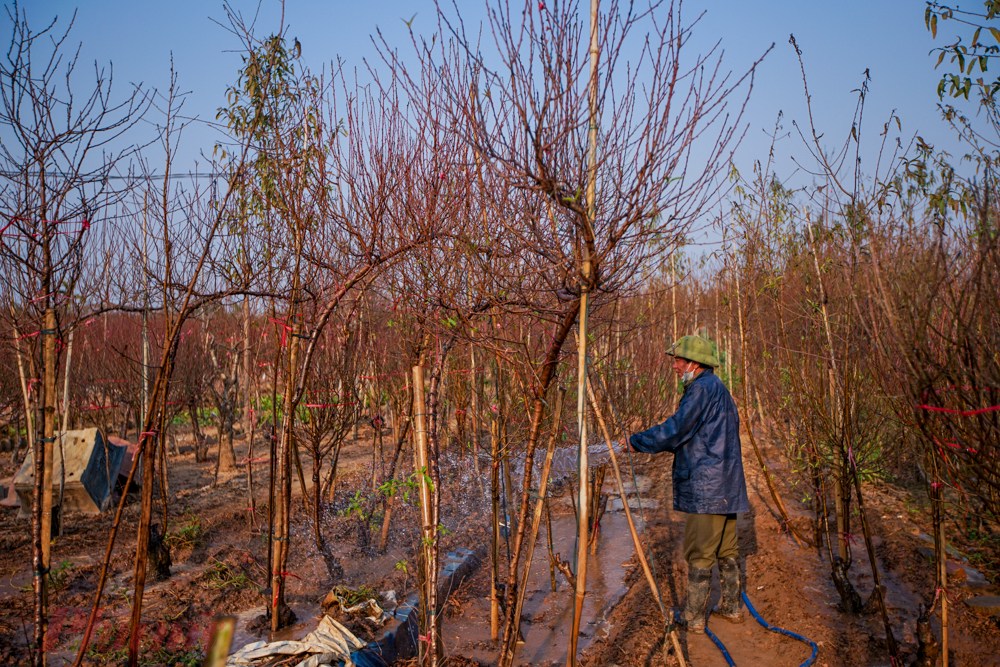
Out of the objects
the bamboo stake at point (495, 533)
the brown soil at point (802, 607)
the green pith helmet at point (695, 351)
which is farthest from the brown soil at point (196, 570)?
the green pith helmet at point (695, 351)

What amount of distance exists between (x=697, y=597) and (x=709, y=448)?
97 cm

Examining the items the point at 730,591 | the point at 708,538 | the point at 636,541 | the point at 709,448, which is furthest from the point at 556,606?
the point at 636,541

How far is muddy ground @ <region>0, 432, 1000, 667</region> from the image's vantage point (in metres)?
3.92

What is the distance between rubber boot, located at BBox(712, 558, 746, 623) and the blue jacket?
42cm

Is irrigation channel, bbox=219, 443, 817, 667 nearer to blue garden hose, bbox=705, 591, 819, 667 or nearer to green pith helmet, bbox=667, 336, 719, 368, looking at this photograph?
blue garden hose, bbox=705, 591, 819, 667

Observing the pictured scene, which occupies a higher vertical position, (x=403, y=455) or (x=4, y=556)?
(x=403, y=455)

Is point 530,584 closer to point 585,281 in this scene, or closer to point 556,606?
point 556,606

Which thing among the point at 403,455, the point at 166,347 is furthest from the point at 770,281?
the point at 166,347

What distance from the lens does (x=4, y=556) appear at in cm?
616

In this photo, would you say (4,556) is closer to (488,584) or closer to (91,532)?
(91,532)

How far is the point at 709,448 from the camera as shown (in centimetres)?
403

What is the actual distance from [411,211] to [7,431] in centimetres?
1341

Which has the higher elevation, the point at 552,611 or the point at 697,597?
the point at 697,597

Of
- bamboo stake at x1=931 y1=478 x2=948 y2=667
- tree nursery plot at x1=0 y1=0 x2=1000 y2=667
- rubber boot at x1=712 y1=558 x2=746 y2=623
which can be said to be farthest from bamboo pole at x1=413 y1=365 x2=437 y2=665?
bamboo stake at x1=931 y1=478 x2=948 y2=667
